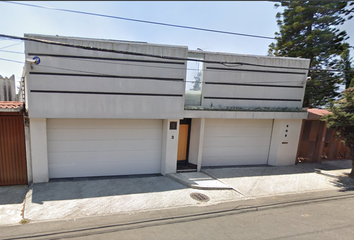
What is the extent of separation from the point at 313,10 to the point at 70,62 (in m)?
14.8

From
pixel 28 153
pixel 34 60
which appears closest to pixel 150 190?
pixel 28 153

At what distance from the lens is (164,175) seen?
7.66 metres

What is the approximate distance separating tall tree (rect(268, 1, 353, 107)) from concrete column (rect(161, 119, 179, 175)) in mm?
9536

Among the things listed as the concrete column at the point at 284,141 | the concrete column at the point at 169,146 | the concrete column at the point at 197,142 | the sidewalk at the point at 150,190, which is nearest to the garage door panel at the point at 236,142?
the concrete column at the point at 284,141

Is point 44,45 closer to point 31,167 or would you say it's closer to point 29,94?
point 29,94

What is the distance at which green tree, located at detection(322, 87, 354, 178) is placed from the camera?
24.4 feet

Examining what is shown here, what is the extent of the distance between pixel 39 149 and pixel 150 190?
12.9ft

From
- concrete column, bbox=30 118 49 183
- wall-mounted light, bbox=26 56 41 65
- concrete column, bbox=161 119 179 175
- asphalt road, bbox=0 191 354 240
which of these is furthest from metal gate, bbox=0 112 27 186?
concrete column, bbox=161 119 179 175

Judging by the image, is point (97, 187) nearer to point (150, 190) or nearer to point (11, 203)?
point (150, 190)

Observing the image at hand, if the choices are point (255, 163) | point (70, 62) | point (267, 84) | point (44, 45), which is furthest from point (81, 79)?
point (255, 163)

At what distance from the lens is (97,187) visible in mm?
6414

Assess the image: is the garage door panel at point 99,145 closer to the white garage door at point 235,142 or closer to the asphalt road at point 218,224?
the white garage door at point 235,142

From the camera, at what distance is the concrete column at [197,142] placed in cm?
800

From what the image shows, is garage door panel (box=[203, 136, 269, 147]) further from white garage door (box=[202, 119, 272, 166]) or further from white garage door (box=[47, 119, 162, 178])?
white garage door (box=[47, 119, 162, 178])
